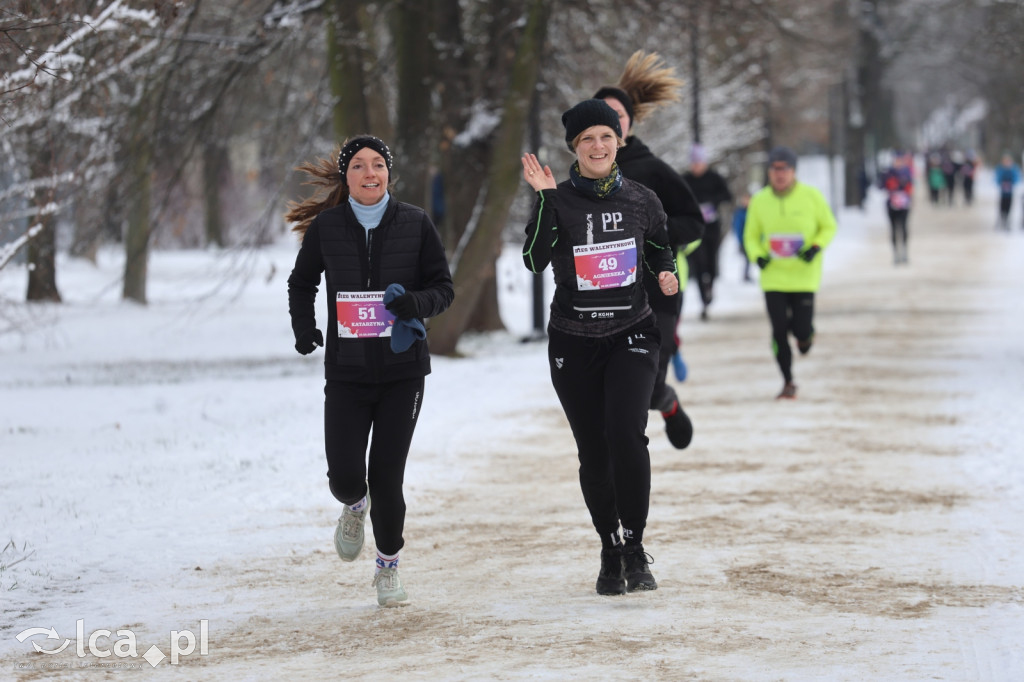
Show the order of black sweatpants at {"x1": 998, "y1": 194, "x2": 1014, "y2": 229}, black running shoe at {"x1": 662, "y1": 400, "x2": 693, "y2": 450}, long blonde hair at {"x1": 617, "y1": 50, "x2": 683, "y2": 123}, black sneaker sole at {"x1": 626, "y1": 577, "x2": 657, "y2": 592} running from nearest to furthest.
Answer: black sneaker sole at {"x1": 626, "y1": 577, "x2": 657, "y2": 592}
long blonde hair at {"x1": 617, "y1": 50, "x2": 683, "y2": 123}
black running shoe at {"x1": 662, "y1": 400, "x2": 693, "y2": 450}
black sweatpants at {"x1": 998, "y1": 194, "x2": 1014, "y2": 229}

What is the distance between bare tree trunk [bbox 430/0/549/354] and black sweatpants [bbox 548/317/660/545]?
9.05m

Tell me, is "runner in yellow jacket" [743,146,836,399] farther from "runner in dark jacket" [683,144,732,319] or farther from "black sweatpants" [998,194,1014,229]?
"black sweatpants" [998,194,1014,229]

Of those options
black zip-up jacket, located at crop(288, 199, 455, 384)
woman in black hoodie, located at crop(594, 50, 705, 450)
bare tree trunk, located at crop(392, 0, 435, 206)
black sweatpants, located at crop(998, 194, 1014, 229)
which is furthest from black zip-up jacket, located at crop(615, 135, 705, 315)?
black sweatpants, located at crop(998, 194, 1014, 229)

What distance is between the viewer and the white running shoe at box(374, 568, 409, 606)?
584 centimetres

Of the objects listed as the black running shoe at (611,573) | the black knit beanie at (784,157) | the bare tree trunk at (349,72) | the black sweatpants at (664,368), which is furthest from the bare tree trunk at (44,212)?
the black running shoe at (611,573)

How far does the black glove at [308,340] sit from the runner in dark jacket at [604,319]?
841 mm

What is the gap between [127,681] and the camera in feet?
15.9

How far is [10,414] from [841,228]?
33910 millimetres

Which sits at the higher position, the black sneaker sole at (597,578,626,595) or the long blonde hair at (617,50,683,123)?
the long blonde hair at (617,50,683,123)

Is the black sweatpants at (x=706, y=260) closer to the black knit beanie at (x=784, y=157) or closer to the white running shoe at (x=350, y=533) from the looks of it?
the black knit beanie at (x=784, y=157)

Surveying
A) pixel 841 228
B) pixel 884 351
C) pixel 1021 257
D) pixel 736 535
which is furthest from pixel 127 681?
pixel 841 228

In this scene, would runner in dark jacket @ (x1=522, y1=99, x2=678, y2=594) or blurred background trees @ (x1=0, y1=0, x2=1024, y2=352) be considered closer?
runner in dark jacket @ (x1=522, y1=99, x2=678, y2=594)

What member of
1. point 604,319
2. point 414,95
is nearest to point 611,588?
point 604,319

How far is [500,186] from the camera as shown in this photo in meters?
15.2
